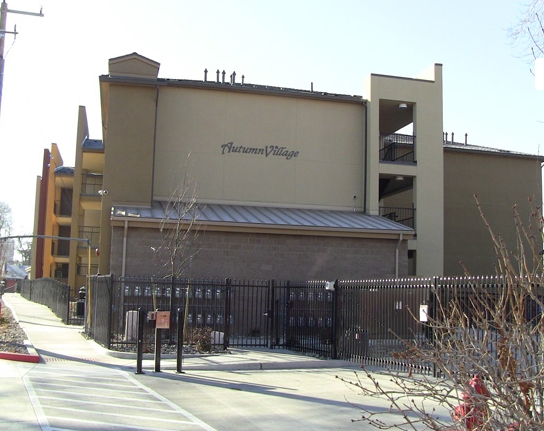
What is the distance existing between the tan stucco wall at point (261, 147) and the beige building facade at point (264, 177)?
1.7 inches

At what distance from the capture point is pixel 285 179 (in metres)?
27.4

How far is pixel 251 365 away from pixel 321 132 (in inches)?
567

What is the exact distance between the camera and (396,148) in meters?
31.8

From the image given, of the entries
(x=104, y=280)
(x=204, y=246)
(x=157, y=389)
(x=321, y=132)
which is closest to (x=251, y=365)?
(x=157, y=389)

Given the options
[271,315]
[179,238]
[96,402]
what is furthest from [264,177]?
[96,402]

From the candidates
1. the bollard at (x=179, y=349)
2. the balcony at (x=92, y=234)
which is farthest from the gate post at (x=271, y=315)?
the balcony at (x=92, y=234)

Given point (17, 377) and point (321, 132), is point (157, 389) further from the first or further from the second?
point (321, 132)

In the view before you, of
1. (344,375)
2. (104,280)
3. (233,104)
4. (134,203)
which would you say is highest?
(233,104)

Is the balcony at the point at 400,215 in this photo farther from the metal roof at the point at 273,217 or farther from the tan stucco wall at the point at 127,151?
the tan stucco wall at the point at 127,151

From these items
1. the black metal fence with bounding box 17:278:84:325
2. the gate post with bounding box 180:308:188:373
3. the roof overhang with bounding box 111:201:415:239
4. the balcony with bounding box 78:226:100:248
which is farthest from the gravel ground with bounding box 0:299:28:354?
the balcony with bounding box 78:226:100:248

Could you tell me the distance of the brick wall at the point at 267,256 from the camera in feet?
76.1

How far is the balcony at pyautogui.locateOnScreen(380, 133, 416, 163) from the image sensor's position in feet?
96.5

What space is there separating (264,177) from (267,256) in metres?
4.15

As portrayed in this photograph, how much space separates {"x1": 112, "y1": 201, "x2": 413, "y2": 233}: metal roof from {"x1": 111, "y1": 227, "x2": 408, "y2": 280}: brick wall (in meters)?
0.55
